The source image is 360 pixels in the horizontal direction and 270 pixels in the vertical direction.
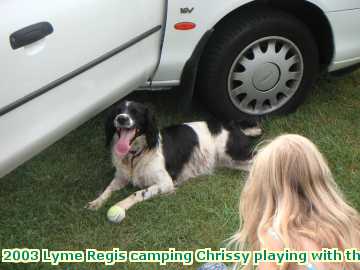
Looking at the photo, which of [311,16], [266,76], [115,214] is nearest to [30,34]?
[115,214]

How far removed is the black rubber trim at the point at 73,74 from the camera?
3029 mm

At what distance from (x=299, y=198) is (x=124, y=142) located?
195 cm

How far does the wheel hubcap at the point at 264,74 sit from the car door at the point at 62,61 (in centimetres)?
85

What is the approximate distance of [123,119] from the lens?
3.95m

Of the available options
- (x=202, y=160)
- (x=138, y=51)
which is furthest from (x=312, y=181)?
(x=202, y=160)

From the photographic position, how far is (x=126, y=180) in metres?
4.25

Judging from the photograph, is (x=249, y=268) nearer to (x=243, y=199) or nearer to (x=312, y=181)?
(x=243, y=199)

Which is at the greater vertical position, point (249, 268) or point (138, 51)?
point (138, 51)

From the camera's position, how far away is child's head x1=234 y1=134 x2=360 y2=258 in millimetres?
2238

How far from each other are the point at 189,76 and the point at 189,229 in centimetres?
117

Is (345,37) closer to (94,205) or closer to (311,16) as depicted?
(311,16)

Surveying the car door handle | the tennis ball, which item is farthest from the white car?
the tennis ball

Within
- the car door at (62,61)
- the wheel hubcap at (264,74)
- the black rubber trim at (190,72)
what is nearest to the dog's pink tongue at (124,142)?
the car door at (62,61)

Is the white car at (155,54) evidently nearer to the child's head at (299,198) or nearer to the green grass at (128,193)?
the green grass at (128,193)
